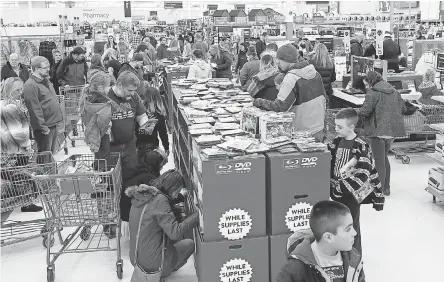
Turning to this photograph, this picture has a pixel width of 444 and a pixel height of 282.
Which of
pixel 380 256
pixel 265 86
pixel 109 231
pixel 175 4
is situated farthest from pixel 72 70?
pixel 175 4

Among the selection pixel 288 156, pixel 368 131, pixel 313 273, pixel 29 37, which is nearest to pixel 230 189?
pixel 288 156

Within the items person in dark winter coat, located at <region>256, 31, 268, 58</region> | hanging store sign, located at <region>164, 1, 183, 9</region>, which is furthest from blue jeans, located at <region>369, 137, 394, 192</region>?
hanging store sign, located at <region>164, 1, 183, 9</region>

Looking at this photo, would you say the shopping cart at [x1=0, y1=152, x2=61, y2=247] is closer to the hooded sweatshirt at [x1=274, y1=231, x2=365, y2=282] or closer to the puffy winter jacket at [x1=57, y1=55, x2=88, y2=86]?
the hooded sweatshirt at [x1=274, y1=231, x2=365, y2=282]

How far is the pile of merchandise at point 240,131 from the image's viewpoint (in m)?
3.81

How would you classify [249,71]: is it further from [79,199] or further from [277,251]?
[277,251]

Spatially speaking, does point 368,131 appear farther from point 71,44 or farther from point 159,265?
point 71,44

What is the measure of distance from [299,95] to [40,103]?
142 inches

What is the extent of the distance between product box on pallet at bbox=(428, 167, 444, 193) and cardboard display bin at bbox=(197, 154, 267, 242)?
319 centimetres

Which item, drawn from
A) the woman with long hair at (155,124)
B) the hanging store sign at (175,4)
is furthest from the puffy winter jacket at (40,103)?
the hanging store sign at (175,4)

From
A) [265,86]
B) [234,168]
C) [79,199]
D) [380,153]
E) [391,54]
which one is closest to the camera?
[234,168]

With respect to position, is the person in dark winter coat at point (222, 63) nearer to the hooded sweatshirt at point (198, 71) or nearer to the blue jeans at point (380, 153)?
the hooded sweatshirt at point (198, 71)

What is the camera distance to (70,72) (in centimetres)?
1067

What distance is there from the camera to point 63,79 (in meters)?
10.8

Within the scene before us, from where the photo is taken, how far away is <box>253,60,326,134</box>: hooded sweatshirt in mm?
4961
